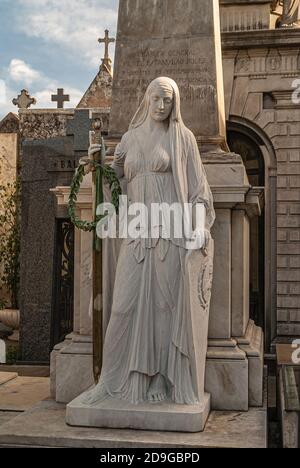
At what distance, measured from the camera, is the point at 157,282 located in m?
5.48

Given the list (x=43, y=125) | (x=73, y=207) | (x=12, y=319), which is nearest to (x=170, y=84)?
(x=73, y=207)

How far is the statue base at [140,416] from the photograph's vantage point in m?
5.09

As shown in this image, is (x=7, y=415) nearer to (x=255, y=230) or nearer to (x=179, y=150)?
(x=179, y=150)

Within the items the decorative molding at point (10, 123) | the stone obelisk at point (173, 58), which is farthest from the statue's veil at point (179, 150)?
the decorative molding at point (10, 123)

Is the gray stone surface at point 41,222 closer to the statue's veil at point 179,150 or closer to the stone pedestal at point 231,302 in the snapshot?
the stone pedestal at point 231,302

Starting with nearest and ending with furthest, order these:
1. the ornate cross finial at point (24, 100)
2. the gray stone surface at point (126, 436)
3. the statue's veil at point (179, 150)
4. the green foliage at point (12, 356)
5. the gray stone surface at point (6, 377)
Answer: the gray stone surface at point (126, 436) → the statue's veil at point (179, 150) → the gray stone surface at point (6, 377) → the green foliage at point (12, 356) → the ornate cross finial at point (24, 100)

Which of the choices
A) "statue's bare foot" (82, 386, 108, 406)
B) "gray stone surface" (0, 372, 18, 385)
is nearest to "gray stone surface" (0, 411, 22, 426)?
"statue's bare foot" (82, 386, 108, 406)

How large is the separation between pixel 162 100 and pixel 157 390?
221 centimetres

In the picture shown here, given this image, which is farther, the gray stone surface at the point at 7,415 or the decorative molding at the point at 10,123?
the decorative molding at the point at 10,123

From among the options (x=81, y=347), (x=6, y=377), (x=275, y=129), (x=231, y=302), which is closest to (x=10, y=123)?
(x=275, y=129)

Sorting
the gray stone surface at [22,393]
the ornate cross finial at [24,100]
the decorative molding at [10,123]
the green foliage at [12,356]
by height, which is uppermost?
the ornate cross finial at [24,100]

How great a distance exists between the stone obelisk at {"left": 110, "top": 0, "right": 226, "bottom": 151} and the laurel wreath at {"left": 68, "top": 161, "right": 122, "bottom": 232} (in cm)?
95

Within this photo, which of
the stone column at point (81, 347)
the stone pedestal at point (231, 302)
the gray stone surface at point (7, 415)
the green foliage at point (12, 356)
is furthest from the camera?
the green foliage at point (12, 356)

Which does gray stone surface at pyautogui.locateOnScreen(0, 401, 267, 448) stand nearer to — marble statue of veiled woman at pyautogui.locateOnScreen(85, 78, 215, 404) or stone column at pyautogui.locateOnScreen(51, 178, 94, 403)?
marble statue of veiled woman at pyautogui.locateOnScreen(85, 78, 215, 404)
